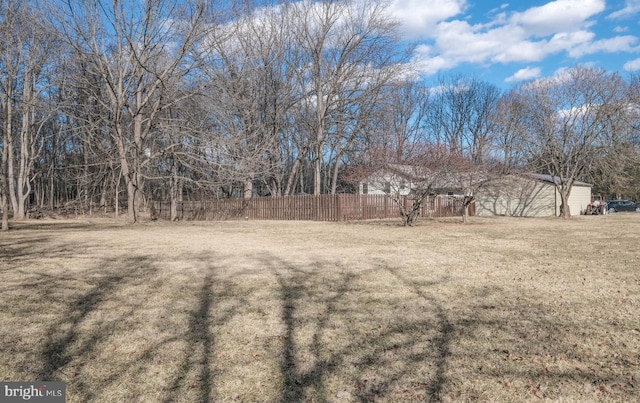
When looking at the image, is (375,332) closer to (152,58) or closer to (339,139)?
(152,58)

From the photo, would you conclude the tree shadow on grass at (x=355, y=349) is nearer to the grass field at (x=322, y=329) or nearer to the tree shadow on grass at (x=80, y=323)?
the grass field at (x=322, y=329)

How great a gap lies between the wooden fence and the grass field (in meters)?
15.3

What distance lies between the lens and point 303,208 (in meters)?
24.0

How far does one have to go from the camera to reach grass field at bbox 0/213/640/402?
112 inches

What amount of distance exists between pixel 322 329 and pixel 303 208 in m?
20.1

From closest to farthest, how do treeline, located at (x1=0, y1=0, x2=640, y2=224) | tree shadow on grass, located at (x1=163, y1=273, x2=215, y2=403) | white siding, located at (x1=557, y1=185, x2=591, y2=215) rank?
tree shadow on grass, located at (x1=163, y1=273, x2=215, y2=403), treeline, located at (x1=0, y1=0, x2=640, y2=224), white siding, located at (x1=557, y1=185, x2=591, y2=215)

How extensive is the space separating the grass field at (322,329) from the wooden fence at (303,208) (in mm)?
15326

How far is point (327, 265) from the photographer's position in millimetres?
7328

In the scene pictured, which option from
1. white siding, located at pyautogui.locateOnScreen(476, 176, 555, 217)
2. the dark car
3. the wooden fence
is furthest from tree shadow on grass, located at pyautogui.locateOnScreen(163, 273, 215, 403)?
the dark car

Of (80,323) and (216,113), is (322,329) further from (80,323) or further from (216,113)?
(216,113)

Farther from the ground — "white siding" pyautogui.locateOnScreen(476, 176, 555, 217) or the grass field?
"white siding" pyautogui.locateOnScreen(476, 176, 555, 217)

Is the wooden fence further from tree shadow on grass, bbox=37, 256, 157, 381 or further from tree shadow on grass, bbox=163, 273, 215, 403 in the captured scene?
tree shadow on grass, bbox=163, 273, 215, 403

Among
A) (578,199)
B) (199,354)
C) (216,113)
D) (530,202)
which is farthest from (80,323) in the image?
(578,199)

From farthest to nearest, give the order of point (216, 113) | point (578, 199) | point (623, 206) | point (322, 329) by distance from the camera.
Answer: point (623, 206) → point (578, 199) → point (216, 113) → point (322, 329)
